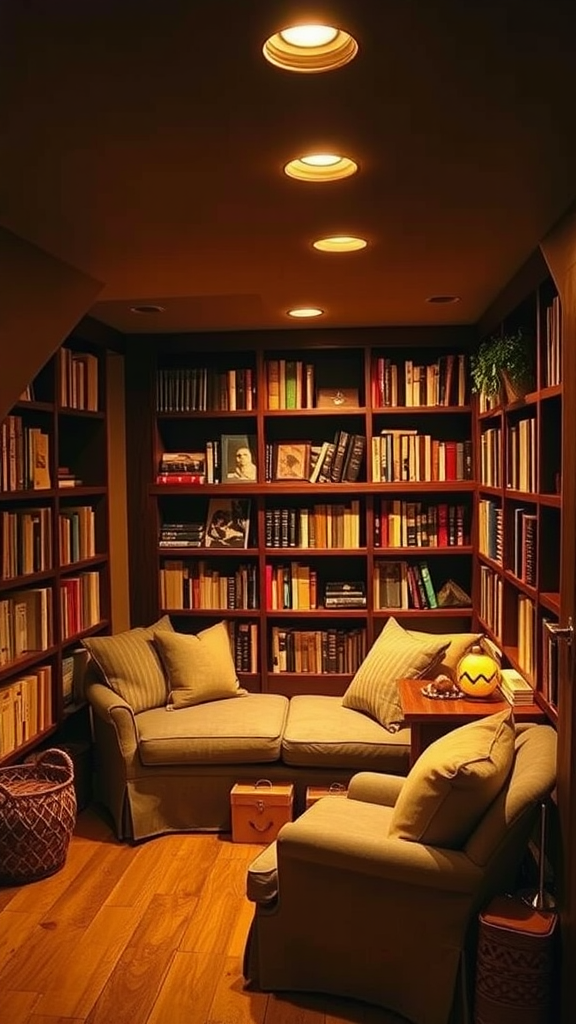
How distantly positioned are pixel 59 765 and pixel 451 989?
1874 mm

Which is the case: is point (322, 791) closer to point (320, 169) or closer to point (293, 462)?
point (293, 462)

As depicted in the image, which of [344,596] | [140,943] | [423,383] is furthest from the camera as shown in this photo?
[344,596]

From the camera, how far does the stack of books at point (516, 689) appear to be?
10.0 feet

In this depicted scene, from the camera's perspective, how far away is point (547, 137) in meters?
1.75

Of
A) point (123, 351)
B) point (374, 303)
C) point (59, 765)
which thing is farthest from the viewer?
point (123, 351)

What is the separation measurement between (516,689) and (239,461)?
6.83 ft

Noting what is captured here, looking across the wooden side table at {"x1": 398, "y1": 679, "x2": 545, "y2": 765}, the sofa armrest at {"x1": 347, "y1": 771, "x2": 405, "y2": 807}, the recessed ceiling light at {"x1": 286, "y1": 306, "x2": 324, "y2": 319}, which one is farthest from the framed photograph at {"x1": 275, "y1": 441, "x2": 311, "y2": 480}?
the sofa armrest at {"x1": 347, "y1": 771, "x2": 405, "y2": 807}

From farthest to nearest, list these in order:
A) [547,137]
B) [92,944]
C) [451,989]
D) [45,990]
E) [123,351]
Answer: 1. [123,351]
2. [92,944]
3. [45,990]
4. [451,989]
5. [547,137]

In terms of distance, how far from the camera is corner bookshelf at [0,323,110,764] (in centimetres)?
340

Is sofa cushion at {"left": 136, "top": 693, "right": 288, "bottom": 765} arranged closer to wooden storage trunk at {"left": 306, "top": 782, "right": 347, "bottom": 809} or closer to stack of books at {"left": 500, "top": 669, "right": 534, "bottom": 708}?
wooden storage trunk at {"left": 306, "top": 782, "right": 347, "bottom": 809}

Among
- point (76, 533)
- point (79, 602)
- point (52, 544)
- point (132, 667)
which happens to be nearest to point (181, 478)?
point (76, 533)

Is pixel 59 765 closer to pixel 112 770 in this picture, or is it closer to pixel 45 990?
pixel 112 770

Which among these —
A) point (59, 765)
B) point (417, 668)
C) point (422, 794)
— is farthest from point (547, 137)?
point (59, 765)

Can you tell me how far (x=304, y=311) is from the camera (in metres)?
3.95
